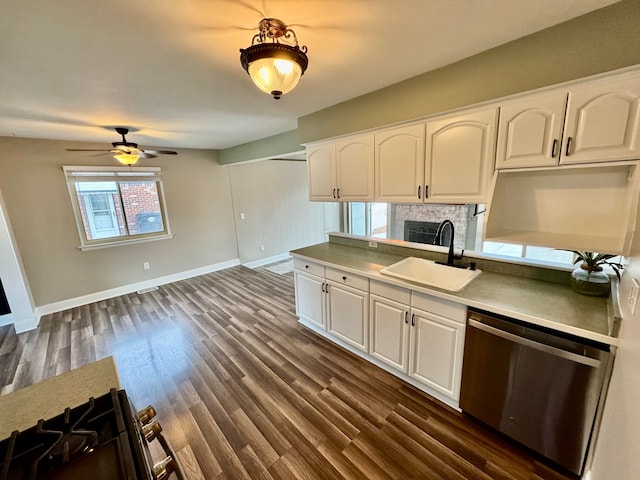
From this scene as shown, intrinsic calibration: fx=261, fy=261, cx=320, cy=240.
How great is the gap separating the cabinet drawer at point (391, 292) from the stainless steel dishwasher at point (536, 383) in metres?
0.46

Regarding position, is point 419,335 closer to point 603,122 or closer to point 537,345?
point 537,345

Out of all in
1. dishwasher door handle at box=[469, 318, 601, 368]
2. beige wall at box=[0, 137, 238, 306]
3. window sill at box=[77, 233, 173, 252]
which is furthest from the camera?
window sill at box=[77, 233, 173, 252]

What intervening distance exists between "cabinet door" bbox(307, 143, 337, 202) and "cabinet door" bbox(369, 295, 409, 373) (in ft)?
4.31

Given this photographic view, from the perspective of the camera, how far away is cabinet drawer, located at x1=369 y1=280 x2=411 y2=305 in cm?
206

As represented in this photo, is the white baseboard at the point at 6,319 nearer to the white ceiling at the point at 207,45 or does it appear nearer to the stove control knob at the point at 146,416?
the white ceiling at the point at 207,45

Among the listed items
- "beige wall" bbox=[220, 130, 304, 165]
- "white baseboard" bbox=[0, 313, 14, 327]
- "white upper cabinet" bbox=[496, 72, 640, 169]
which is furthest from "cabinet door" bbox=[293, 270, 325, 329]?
"white baseboard" bbox=[0, 313, 14, 327]

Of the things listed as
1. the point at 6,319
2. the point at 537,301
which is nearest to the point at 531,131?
the point at 537,301

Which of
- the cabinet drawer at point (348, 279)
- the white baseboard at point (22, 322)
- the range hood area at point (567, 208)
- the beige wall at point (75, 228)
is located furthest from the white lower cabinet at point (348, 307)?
the white baseboard at point (22, 322)

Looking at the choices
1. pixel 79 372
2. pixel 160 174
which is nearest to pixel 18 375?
pixel 79 372

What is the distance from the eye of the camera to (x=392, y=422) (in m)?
1.90

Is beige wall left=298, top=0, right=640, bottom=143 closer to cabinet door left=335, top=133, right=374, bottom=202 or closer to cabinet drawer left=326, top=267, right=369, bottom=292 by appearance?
cabinet door left=335, top=133, right=374, bottom=202

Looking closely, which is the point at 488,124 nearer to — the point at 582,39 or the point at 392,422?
the point at 582,39

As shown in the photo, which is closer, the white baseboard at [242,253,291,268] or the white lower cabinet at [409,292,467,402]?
the white lower cabinet at [409,292,467,402]

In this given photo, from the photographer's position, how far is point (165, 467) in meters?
0.70
